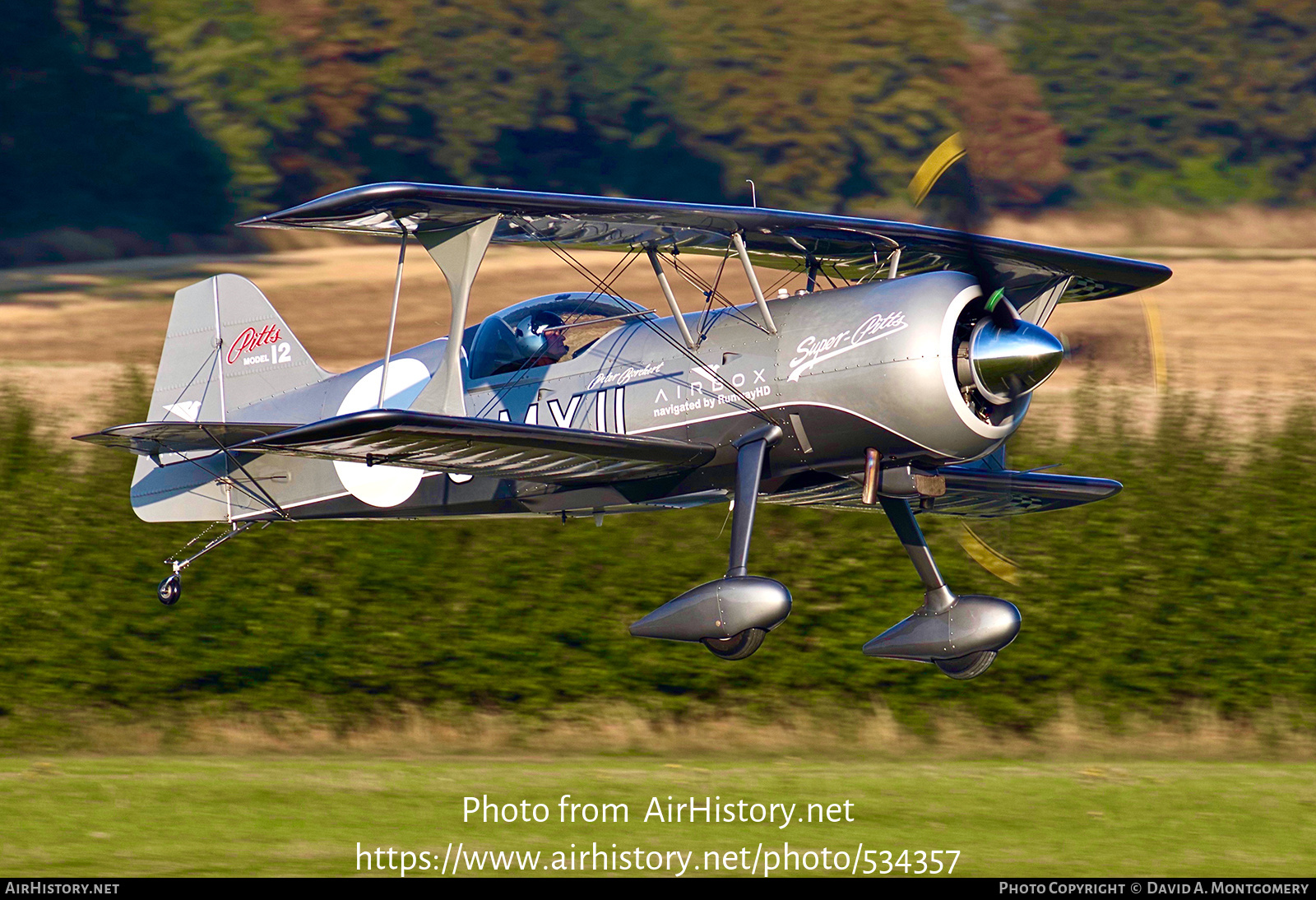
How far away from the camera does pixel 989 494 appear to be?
11883mm

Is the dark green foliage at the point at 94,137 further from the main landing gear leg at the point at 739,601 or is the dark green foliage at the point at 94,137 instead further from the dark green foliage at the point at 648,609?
the main landing gear leg at the point at 739,601

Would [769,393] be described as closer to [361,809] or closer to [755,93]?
[361,809]

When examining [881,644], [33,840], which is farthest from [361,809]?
[881,644]

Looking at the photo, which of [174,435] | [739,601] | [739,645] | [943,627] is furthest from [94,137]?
[739,601]

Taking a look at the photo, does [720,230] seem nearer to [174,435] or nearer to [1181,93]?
[174,435]

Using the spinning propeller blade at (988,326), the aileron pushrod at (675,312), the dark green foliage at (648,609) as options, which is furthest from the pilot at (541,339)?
the dark green foliage at (648,609)

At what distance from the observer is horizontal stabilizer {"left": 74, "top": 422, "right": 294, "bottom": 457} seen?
35.6 feet

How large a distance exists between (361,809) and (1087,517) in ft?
27.1

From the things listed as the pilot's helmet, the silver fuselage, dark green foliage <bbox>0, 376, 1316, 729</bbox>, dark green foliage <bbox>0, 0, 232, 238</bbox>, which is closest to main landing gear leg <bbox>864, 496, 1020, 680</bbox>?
the silver fuselage

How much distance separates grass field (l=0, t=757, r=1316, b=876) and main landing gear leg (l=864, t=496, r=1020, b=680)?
1356 millimetres

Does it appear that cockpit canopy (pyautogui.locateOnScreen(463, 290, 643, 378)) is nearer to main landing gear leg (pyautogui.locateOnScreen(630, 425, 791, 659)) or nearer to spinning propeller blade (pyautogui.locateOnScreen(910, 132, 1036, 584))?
main landing gear leg (pyautogui.locateOnScreen(630, 425, 791, 659))

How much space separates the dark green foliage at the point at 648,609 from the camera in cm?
1614

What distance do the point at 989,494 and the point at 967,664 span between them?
1276 millimetres

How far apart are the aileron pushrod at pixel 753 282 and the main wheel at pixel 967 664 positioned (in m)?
2.87
